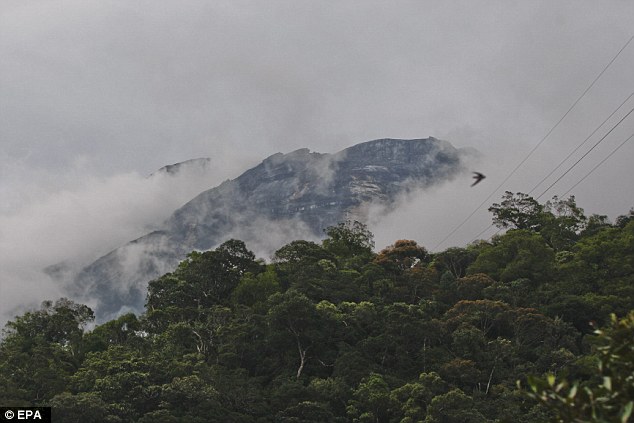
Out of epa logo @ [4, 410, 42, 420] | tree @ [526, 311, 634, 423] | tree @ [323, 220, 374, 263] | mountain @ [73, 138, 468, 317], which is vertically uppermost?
mountain @ [73, 138, 468, 317]

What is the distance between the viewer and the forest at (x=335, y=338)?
41312 millimetres

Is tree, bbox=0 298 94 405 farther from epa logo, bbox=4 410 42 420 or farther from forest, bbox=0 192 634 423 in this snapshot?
epa logo, bbox=4 410 42 420

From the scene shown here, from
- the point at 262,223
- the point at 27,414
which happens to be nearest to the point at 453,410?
the point at 27,414

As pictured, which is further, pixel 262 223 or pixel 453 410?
pixel 262 223

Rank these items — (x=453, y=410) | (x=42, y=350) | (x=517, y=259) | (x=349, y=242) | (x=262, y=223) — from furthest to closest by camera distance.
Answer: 1. (x=262, y=223)
2. (x=349, y=242)
3. (x=517, y=259)
4. (x=42, y=350)
5. (x=453, y=410)

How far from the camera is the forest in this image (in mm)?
41312

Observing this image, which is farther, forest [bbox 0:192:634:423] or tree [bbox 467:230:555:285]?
tree [bbox 467:230:555:285]

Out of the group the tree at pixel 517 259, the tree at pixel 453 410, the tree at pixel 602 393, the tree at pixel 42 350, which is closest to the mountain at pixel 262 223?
the tree at pixel 517 259

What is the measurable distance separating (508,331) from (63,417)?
30661 mm

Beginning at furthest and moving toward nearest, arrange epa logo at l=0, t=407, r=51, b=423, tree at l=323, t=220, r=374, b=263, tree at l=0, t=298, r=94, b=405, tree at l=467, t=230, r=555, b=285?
tree at l=323, t=220, r=374, b=263
tree at l=467, t=230, r=555, b=285
tree at l=0, t=298, r=94, b=405
epa logo at l=0, t=407, r=51, b=423

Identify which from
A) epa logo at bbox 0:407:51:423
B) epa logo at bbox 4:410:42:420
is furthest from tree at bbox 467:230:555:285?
epa logo at bbox 4:410:42:420

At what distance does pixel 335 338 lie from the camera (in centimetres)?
5153

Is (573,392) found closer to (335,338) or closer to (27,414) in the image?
(27,414)

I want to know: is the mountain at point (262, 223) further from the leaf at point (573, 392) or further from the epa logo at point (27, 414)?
the leaf at point (573, 392)
